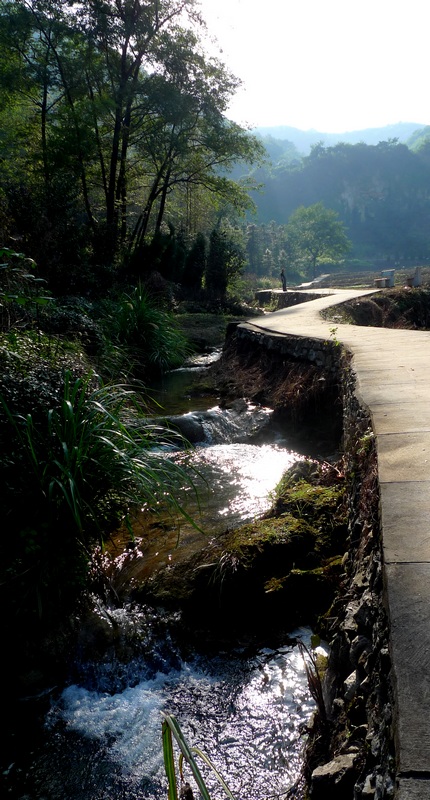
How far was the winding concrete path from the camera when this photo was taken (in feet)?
3.25

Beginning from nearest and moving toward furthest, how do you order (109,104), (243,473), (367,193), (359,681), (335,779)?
(335,779)
(359,681)
(243,473)
(109,104)
(367,193)

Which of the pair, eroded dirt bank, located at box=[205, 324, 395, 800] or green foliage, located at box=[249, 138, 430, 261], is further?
green foliage, located at box=[249, 138, 430, 261]

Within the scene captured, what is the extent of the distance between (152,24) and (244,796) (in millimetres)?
20129

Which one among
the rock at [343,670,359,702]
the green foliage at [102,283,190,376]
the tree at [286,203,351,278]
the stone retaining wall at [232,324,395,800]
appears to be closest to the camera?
the stone retaining wall at [232,324,395,800]

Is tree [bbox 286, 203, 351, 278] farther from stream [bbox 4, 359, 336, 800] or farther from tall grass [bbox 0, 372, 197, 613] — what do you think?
stream [bbox 4, 359, 336, 800]

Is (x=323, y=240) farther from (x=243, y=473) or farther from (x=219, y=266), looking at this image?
(x=243, y=473)

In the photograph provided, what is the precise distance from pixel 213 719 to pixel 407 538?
4.21 feet

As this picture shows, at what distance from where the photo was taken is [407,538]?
5.38ft

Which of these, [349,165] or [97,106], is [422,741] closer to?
[97,106]

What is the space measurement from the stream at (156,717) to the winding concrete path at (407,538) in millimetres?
1027

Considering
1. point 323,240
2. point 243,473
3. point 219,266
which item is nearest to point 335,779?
point 243,473

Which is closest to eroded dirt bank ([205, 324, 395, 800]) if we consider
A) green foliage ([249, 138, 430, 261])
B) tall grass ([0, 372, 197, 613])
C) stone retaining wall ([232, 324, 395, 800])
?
stone retaining wall ([232, 324, 395, 800])

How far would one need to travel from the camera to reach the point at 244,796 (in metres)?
1.87

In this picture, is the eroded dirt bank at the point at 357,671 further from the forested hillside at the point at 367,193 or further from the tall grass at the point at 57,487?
the forested hillside at the point at 367,193
